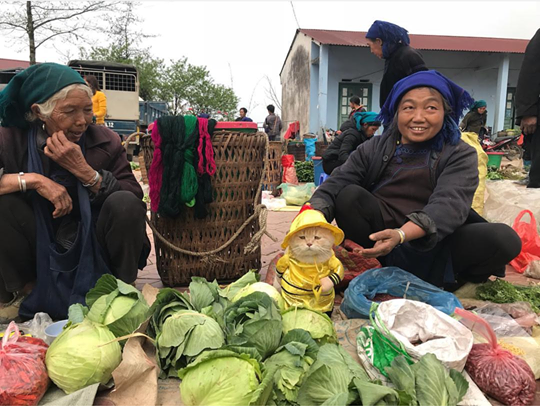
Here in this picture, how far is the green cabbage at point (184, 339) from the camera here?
1.35 m

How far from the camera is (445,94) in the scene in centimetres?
192

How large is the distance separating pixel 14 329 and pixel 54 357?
11.4 inches

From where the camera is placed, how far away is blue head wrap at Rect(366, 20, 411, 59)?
11.1 ft

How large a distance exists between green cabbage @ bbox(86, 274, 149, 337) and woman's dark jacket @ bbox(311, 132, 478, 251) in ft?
3.41

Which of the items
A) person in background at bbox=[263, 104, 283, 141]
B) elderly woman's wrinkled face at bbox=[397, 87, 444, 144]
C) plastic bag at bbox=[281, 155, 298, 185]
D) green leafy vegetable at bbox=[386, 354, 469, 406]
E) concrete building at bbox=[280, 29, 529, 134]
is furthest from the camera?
concrete building at bbox=[280, 29, 529, 134]

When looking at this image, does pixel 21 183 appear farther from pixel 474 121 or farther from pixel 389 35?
pixel 474 121

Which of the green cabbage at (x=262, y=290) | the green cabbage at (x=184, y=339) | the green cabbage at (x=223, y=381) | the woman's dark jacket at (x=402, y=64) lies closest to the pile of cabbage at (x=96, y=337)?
the green cabbage at (x=184, y=339)

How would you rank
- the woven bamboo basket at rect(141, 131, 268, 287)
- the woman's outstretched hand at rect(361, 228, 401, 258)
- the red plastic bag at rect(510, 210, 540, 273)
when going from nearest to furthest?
1. the woman's outstretched hand at rect(361, 228, 401, 258)
2. the woven bamboo basket at rect(141, 131, 268, 287)
3. the red plastic bag at rect(510, 210, 540, 273)

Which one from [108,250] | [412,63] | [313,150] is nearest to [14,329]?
[108,250]

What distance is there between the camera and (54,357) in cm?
131

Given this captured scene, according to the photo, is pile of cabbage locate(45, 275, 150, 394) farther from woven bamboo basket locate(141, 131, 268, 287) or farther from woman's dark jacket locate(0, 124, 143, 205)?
woven bamboo basket locate(141, 131, 268, 287)

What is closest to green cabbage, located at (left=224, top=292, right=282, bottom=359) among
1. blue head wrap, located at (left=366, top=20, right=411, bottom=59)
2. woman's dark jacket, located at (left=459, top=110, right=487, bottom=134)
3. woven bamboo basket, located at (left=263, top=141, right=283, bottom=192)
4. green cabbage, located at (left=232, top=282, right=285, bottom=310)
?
green cabbage, located at (left=232, top=282, right=285, bottom=310)

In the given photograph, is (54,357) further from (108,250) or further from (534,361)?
(534,361)

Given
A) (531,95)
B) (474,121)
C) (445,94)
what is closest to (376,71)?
(474,121)
